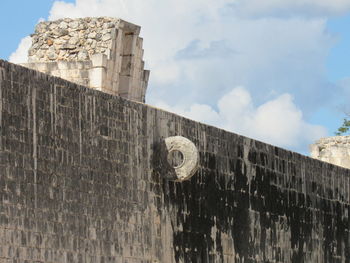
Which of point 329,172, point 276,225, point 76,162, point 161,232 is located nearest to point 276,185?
point 276,225

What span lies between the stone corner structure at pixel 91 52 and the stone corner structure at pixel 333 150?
870 cm

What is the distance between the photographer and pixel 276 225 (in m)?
17.6

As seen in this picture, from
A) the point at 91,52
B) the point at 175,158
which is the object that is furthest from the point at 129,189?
the point at 91,52

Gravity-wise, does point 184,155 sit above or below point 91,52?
below

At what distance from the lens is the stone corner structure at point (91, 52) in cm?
1568

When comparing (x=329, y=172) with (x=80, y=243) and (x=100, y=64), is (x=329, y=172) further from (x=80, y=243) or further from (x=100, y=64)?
(x=80, y=243)

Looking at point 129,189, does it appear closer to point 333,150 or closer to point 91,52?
point 91,52

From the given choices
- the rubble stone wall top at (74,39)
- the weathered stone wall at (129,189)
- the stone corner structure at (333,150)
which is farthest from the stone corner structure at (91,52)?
the stone corner structure at (333,150)

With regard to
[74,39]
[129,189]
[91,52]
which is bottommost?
[129,189]

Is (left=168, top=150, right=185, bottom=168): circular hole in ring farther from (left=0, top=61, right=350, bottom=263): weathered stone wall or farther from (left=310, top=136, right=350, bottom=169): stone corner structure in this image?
(left=310, top=136, right=350, bottom=169): stone corner structure

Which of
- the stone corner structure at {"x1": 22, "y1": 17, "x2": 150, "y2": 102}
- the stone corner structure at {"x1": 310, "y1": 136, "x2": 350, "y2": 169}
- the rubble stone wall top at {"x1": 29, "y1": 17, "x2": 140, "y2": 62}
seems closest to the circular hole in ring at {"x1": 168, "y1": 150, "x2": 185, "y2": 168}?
the stone corner structure at {"x1": 22, "y1": 17, "x2": 150, "y2": 102}

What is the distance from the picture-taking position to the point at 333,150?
80.5 feet

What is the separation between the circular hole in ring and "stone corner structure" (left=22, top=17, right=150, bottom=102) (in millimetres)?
1630

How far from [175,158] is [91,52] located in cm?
230
